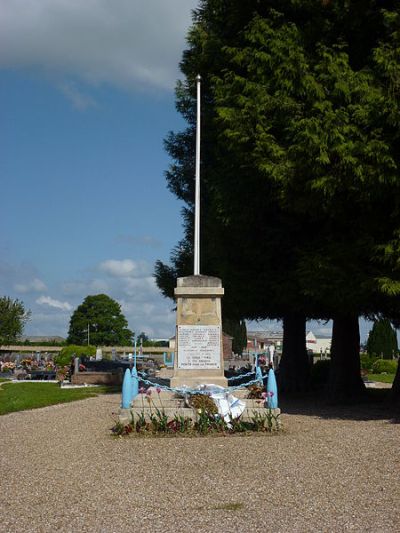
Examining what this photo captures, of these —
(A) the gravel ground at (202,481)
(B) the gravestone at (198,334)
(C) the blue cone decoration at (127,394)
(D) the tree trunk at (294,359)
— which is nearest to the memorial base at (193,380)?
(B) the gravestone at (198,334)

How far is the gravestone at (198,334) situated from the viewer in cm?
1338

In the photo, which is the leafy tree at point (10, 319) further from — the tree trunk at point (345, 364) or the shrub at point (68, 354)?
the tree trunk at point (345, 364)

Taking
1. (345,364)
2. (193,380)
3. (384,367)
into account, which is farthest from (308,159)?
(384,367)

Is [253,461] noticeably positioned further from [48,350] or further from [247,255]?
[48,350]

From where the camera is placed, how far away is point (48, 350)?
3034 inches

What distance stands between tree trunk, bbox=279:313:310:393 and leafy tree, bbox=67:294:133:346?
72.2m

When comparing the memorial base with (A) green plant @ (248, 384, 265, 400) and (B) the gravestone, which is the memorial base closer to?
(B) the gravestone

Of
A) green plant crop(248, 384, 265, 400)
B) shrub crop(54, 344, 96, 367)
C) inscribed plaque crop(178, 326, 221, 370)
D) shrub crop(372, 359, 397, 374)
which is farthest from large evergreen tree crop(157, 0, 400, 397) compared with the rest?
shrub crop(372, 359, 397, 374)

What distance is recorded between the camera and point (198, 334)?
13430 millimetres

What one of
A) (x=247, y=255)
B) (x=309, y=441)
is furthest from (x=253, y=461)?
(x=247, y=255)

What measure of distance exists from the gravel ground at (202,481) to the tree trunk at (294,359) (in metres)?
10.4

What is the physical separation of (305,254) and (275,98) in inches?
135

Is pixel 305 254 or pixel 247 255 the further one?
pixel 247 255

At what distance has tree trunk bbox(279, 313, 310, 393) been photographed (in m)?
23.0
